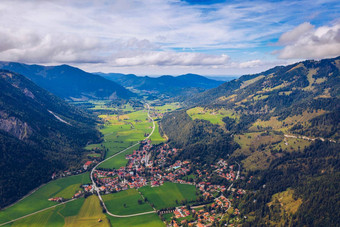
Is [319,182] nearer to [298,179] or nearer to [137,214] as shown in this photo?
[298,179]

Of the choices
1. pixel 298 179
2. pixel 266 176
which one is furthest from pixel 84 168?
pixel 298 179

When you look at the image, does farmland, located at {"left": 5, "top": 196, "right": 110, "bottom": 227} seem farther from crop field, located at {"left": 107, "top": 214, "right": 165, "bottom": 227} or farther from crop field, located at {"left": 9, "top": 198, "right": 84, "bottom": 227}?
crop field, located at {"left": 107, "top": 214, "right": 165, "bottom": 227}

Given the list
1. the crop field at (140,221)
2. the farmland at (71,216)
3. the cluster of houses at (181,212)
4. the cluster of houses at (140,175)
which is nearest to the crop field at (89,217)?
the farmland at (71,216)

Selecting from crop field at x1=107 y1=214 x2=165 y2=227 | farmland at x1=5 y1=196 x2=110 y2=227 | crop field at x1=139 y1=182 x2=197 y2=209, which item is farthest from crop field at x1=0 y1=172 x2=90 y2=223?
crop field at x1=139 y1=182 x2=197 y2=209

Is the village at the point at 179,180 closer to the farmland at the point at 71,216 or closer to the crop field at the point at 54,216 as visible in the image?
the crop field at the point at 54,216

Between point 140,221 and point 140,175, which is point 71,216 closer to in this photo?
point 140,221

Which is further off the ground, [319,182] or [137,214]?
[319,182]
